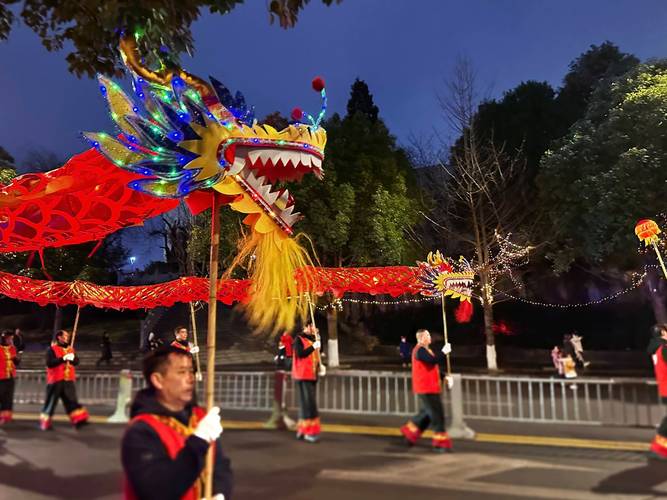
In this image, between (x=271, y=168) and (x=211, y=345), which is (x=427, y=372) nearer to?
(x=271, y=168)

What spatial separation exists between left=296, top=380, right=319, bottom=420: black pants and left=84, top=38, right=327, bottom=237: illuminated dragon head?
144 inches

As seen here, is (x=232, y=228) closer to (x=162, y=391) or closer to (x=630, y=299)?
(x=162, y=391)

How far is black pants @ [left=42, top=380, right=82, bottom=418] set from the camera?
7.86 metres

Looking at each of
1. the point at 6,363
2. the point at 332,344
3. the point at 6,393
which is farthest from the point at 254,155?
the point at 332,344

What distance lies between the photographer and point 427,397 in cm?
647

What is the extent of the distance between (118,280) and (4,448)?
30.8 meters

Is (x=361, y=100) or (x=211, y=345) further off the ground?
(x=361, y=100)

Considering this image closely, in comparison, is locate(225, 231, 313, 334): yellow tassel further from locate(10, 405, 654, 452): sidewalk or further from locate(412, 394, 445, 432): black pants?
locate(10, 405, 654, 452): sidewalk

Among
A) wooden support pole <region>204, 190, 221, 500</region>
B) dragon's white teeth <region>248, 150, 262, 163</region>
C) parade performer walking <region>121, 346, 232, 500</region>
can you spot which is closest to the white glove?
parade performer walking <region>121, 346, 232, 500</region>

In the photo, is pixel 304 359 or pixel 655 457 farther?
pixel 304 359

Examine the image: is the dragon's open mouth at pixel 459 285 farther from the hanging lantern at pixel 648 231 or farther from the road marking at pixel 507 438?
the hanging lantern at pixel 648 231

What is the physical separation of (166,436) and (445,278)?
5.60 m

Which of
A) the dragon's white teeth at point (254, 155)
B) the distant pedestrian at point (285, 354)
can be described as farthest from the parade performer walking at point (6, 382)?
the dragon's white teeth at point (254, 155)

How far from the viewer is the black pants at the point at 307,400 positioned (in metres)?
7.06
